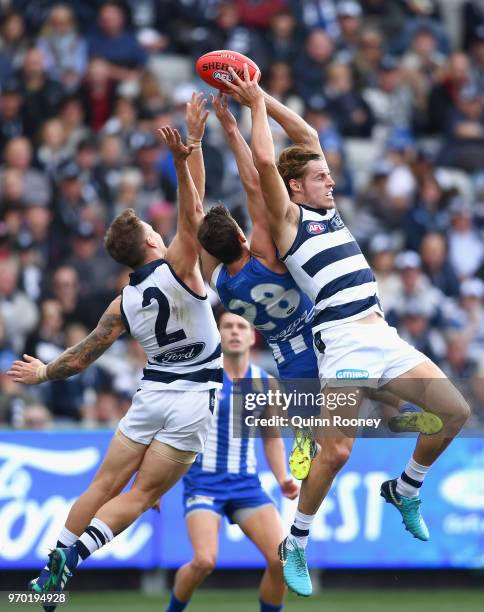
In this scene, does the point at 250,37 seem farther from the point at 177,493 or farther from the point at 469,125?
the point at 177,493

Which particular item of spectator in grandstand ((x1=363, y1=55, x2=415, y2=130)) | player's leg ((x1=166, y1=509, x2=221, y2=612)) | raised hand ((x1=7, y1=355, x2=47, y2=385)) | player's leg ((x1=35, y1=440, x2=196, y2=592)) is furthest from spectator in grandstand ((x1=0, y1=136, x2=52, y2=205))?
player's leg ((x1=35, y1=440, x2=196, y2=592))

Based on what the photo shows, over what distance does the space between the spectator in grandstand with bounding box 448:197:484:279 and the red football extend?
7.38 m

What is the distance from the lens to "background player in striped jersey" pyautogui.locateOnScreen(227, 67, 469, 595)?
8.52 metres

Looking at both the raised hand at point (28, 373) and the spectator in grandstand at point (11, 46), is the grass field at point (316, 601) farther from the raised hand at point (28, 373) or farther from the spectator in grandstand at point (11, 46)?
the spectator in grandstand at point (11, 46)

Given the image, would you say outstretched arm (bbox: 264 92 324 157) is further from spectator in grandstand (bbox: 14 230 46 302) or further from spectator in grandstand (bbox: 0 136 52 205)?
spectator in grandstand (bbox: 0 136 52 205)

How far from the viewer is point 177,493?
40.8ft

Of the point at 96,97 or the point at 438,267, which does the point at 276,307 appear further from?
the point at 96,97

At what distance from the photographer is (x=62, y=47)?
16031 millimetres

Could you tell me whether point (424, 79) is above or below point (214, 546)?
above

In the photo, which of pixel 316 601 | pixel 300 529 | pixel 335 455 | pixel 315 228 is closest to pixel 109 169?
pixel 316 601

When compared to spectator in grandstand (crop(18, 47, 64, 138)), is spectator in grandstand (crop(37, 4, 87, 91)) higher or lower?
higher

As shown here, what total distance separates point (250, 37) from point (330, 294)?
8636 millimetres

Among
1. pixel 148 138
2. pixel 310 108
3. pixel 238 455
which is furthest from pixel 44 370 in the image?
pixel 310 108

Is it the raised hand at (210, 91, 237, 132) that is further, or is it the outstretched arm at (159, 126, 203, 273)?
the raised hand at (210, 91, 237, 132)
